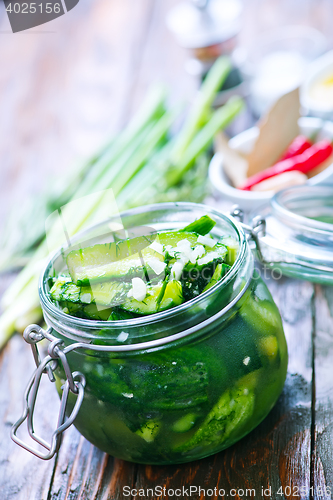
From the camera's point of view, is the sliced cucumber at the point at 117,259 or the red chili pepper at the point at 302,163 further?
the red chili pepper at the point at 302,163

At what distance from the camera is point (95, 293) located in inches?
23.6

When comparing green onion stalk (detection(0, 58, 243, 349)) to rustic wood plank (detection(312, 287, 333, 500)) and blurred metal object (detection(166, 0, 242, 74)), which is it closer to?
blurred metal object (detection(166, 0, 242, 74))

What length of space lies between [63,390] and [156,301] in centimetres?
15

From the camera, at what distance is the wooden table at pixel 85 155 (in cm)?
67

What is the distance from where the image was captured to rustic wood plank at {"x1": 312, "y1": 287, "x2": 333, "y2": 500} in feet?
2.08

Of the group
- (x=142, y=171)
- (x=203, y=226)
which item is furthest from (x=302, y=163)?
(x=203, y=226)

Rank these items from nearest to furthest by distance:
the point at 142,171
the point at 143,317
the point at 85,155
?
the point at 143,317
the point at 142,171
the point at 85,155

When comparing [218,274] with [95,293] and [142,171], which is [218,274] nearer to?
[95,293]

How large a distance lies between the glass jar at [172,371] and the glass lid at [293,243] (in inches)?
4.4

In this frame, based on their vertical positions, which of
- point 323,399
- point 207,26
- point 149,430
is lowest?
point 323,399

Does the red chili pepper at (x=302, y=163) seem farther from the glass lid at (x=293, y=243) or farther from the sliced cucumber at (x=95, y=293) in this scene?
the sliced cucumber at (x=95, y=293)

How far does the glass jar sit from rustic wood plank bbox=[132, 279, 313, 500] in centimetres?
4

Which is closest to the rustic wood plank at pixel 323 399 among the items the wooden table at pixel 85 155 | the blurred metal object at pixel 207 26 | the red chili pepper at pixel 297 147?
the wooden table at pixel 85 155

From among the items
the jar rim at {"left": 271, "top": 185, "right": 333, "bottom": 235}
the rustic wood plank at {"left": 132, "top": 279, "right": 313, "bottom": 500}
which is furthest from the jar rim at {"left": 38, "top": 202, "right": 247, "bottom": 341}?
the rustic wood plank at {"left": 132, "top": 279, "right": 313, "bottom": 500}
